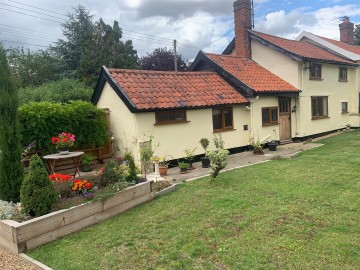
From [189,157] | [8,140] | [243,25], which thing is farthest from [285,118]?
[8,140]

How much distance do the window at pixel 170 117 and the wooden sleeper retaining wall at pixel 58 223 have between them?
5064mm

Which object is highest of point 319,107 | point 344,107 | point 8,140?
point 319,107

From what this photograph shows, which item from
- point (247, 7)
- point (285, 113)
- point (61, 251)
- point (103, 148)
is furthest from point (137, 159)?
point (247, 7)

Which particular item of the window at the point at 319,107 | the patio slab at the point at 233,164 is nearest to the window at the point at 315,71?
the window at the point at 319,107

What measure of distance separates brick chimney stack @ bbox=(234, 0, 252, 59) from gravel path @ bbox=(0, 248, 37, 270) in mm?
16795

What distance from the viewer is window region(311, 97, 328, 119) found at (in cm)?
1819

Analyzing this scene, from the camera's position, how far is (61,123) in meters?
10.9

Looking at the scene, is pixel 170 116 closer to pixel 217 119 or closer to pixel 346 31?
pixel 217 119

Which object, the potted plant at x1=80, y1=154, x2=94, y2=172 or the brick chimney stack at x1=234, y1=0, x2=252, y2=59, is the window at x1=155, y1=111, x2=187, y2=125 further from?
the brick chimney stack at x1=234, y1=0, x2=252, y2=59

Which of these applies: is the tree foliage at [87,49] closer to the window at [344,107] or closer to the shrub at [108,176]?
the window at [344,107]

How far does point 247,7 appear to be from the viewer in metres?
18.0

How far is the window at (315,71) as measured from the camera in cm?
1775

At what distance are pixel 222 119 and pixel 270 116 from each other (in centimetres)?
348

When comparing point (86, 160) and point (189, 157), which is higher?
point (86, 160)
